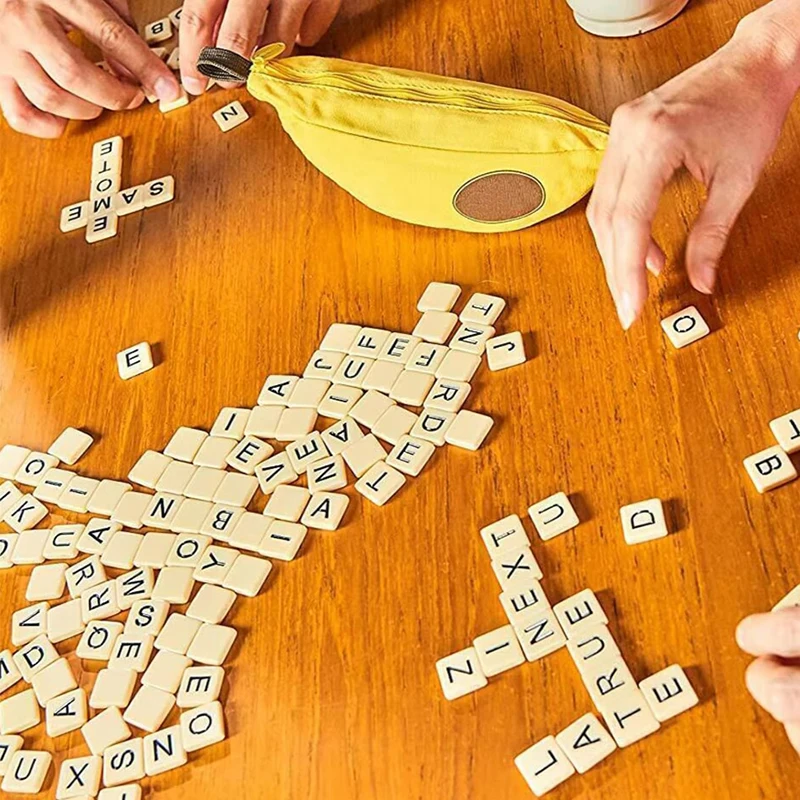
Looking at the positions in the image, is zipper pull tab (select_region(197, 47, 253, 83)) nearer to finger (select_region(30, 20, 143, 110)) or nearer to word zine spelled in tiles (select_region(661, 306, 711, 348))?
finger (select_region(30, 20, 143, 110))

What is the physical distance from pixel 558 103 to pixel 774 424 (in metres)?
0.40

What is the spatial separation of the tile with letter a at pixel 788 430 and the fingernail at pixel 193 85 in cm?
84

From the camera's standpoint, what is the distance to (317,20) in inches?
54.9

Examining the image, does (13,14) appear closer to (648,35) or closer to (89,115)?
(89,115)

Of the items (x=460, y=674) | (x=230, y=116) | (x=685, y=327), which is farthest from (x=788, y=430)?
(x=230, y=116)

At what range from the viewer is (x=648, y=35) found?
1272 mm

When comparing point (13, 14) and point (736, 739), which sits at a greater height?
point (13, 14)

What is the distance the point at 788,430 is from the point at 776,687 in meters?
0.25

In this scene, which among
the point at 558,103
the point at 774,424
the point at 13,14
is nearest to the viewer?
the point at 774,424

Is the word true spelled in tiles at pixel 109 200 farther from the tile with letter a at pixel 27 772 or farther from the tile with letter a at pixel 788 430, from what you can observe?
the tile with letter a at pixel 788 430

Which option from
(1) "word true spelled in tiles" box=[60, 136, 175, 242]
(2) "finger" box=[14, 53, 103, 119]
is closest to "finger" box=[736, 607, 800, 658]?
(1) "word true spelled in tiles" box=[60, 136, 175, 242]

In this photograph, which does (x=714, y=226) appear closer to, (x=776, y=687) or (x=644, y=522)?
(x=644, y=522)

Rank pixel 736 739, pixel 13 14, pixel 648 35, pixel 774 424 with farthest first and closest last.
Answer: pixel 13 14 → pixel 648 35 → pixel 774 424 → pixel 736 739

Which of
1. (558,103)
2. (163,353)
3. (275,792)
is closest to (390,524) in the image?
(275,792)
